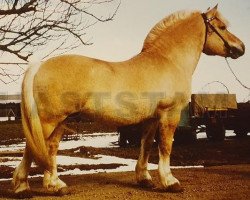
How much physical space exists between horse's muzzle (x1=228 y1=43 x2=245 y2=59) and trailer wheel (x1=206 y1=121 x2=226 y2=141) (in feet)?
41.4

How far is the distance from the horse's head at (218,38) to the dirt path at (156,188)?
209 centimetres

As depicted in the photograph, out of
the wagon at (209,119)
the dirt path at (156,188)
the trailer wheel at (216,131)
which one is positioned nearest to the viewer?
the dirt path at (156,188)

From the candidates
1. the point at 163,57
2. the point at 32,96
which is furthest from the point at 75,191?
the point at 163,57

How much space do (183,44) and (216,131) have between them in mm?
13864

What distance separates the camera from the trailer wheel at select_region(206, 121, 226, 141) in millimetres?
19094

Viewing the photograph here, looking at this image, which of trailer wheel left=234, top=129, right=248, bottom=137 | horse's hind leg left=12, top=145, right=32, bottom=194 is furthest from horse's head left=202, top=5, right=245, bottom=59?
trailer wheel left=234, top=129, right=248, bottom=137

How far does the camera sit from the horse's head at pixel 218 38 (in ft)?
20.7

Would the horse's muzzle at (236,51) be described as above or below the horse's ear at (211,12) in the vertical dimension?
below

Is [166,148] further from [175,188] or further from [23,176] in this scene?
[23,176]

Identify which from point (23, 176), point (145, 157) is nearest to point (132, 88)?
point (145, 157)

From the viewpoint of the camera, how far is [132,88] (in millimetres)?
5410

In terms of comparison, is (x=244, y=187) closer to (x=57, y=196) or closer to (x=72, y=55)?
(x=57, y=196)

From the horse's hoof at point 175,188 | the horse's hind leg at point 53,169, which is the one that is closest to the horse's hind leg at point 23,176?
the horse's hind leg at point 53,169

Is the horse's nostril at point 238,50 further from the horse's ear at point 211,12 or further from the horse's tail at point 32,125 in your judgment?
the horse's tail at point 32,125
